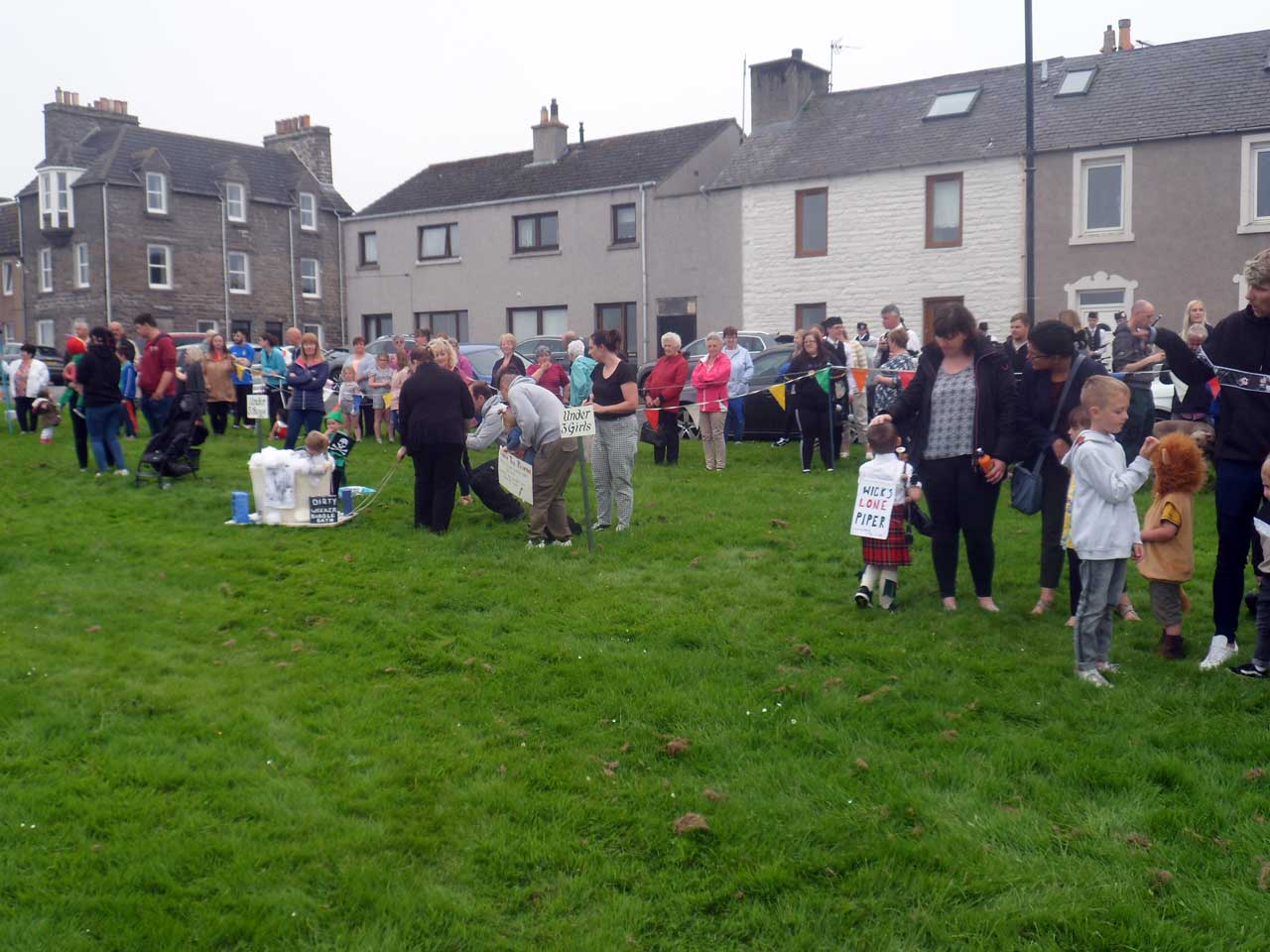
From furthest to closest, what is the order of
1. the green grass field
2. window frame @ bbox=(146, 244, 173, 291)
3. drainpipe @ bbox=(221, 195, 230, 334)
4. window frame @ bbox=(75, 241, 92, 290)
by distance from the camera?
drainpipe @ bbox=(221, 195, 230, 334) < window frame @ bbox=(75, 241, 92, 290) < window frame @ bbox=(146, 244, 173, 291) < the green grass field

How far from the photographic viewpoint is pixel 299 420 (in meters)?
16.1

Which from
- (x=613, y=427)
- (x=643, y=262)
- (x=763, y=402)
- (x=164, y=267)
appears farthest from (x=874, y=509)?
(x=164, y=267)

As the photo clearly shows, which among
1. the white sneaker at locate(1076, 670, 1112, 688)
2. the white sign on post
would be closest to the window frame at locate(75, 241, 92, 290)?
the white sign on post

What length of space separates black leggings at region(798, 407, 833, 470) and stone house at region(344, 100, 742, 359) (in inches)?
710

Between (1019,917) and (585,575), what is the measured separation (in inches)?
228

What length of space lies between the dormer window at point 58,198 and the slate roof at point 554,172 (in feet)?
41.1

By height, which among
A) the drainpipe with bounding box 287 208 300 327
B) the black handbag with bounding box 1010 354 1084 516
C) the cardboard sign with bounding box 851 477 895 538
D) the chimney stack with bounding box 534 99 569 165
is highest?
the chimney stack with bounding box 534 99 569 165

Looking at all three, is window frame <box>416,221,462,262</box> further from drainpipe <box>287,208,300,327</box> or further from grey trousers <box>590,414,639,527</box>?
grey trousers <box>590,414,639,527</box>

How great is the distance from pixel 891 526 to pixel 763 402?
34.9 ft

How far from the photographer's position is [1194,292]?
86.5ft

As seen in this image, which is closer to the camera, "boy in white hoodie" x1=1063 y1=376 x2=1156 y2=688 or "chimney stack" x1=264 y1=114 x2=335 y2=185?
"boy in white hoodie" x1=1063 y1=376 x2=1156 y2=688

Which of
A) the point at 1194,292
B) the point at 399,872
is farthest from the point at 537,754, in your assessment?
the point at 1194,292

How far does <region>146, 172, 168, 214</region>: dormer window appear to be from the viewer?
152ft

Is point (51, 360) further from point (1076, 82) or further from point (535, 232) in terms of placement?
point (1076, 82)
